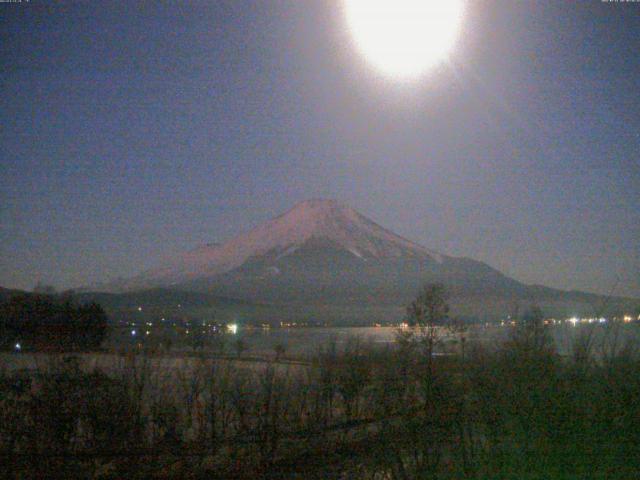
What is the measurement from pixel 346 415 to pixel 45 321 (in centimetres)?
1800

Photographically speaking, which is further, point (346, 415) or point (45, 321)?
point (45, 321)

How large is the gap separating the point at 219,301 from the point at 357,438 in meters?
115

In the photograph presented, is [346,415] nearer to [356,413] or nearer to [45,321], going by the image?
[356,413]

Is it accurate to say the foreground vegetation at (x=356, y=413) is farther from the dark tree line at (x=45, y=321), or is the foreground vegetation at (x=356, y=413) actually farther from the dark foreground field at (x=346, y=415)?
the dark tree line at (x=45, y=321)

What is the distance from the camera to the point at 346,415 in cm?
1725

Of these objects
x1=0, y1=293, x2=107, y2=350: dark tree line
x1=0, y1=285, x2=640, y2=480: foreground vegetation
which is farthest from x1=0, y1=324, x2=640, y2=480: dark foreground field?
x1=0, y1=293, x2=107, y2=350: dark tree line

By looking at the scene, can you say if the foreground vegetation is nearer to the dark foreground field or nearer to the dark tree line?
the dark foreground field

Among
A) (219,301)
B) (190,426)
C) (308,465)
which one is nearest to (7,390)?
(190,426)

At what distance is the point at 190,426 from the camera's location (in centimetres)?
1391

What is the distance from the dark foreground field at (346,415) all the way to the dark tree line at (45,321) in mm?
12303

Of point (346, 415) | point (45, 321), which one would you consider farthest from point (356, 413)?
point (45, 321)

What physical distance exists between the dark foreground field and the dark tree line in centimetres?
1230

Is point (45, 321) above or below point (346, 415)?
above

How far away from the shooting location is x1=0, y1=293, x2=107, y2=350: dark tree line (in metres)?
27.1
